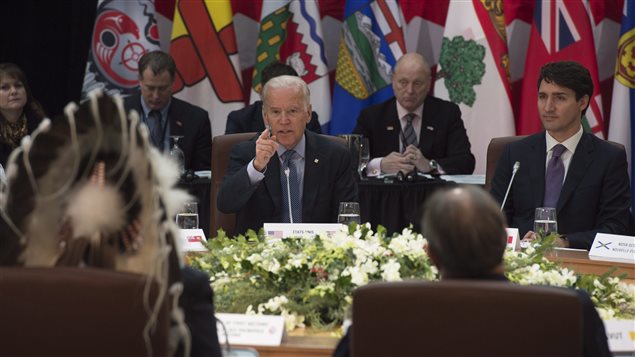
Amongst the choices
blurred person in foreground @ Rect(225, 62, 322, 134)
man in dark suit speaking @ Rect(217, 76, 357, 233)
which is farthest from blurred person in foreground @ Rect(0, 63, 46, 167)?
man in dark suit speaking @ Rect(217, 76, 357, 233)

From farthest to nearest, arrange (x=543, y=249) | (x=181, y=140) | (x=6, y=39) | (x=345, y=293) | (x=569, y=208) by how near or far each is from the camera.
A: (x=6, y=39) → (x=181, y=140) → (x=569, y=208) → (x=543, y=249) → (x=345, y=293)

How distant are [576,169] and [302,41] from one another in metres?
3.65

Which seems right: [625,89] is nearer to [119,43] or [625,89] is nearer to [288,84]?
[288,84]

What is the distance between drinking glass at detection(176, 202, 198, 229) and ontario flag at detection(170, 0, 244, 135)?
3.89 m

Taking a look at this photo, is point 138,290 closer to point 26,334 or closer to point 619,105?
point 26,334

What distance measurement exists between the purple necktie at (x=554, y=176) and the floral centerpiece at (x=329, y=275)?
1.53 metres

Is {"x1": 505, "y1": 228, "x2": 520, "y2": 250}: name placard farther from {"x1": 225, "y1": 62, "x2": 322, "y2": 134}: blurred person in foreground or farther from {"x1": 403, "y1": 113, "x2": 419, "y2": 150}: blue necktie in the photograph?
{"x1": 403, "y1": 113, "x2": 419, "y2": 150}: blue necktie

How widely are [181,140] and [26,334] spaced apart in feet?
16.5

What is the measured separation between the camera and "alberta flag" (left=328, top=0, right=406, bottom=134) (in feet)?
25.8

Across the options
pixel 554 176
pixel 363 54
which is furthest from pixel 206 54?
pixel 554 176

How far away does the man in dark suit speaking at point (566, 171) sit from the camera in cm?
476

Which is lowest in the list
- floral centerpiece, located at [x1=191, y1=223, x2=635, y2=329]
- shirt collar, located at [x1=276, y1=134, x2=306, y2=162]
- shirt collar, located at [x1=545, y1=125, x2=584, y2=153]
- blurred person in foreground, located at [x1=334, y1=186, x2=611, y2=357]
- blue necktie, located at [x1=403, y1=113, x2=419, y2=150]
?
floral centerpiece, located at [x1=191, y1=223, x2=635, y2=329]

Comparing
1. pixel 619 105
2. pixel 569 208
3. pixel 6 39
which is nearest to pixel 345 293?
pixel 569 208

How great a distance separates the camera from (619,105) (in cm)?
739
